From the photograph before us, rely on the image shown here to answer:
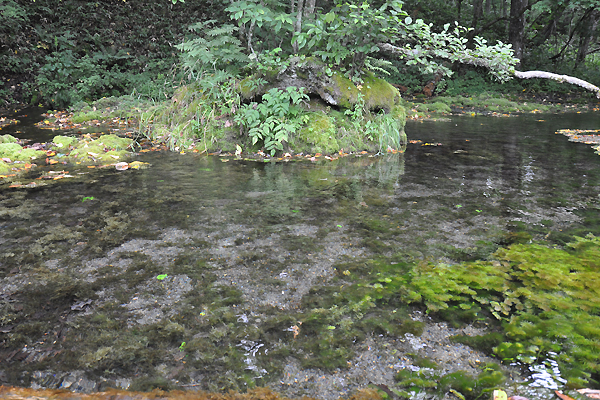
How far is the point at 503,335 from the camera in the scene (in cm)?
218

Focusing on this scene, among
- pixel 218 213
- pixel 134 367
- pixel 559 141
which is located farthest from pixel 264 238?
pixel 559 141

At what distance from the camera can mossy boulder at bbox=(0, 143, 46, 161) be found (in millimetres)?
6129

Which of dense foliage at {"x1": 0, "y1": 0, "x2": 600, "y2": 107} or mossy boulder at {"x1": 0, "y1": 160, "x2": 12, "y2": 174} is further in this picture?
dense foliage at {"x1": 0, "y1": 0, "x2": 600, "y2": 107}

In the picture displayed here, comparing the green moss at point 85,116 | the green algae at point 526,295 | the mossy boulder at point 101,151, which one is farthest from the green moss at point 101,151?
the green algae at point 526,295

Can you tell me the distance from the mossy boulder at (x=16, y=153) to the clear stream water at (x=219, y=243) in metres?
1.27

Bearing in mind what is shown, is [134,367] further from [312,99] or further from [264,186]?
[312,99]

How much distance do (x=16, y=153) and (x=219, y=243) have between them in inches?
192

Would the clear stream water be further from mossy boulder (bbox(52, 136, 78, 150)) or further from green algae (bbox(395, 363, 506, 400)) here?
mossy boulder (bbox(52, 136, 78, 150))

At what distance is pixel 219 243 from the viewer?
3.35m

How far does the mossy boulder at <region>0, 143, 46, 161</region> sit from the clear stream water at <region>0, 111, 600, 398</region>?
4.16 ft

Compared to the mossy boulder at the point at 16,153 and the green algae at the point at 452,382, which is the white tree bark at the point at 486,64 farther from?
the mossy boulder at the point at 16,153

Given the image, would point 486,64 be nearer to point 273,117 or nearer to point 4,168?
point 273,117

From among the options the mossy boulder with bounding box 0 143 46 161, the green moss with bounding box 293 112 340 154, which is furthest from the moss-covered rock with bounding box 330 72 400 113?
the mossy boulder with bounding box 0 143 46 161

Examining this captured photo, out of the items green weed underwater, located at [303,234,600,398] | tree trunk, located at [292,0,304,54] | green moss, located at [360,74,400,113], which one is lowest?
green weed underwater, located at [303,234,600,398]
